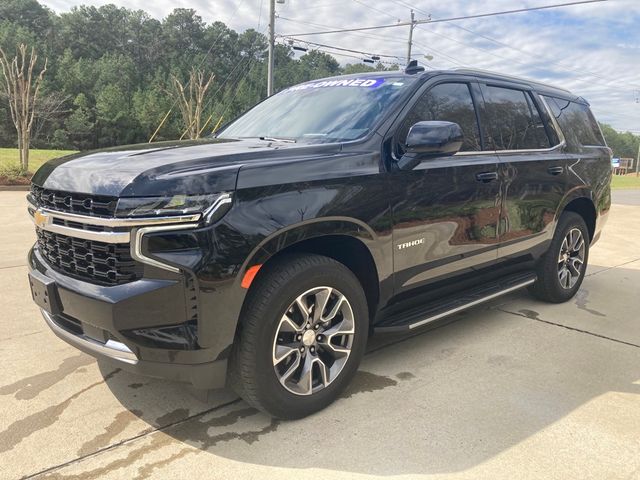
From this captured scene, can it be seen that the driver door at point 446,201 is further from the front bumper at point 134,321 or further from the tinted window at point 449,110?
the front bumper at point 134,321

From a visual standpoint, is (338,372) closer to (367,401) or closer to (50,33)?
(367,401)

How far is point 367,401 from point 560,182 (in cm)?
278

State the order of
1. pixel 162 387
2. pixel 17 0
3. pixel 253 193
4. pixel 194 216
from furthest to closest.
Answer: pixel 17 0 < pixel 162 387 < pixel 253 193 < pixel 194 216

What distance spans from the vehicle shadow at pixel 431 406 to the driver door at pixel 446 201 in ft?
2.02

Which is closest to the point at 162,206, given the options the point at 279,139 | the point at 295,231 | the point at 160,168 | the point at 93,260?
the point at 160,168

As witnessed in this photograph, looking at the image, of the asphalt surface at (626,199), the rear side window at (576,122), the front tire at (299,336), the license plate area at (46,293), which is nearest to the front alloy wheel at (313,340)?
the front tire at (299,336)

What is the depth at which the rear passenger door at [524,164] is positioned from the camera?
399 cm

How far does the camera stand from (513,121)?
4.23 meters

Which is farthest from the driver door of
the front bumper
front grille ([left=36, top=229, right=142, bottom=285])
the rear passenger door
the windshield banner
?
front grille ([left=36, top=229, right=142, bottom=285])

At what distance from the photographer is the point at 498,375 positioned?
3424 millimetres

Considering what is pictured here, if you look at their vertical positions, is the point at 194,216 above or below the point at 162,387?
above

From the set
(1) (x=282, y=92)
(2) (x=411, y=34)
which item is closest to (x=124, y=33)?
(2) (x=411, y=34)

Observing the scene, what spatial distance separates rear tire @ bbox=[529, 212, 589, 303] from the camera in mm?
4758

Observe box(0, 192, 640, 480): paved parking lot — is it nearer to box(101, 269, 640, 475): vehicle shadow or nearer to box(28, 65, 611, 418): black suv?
box(101, 269, 640, 475): vehicle shadow
